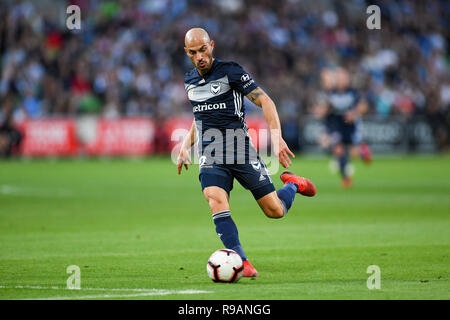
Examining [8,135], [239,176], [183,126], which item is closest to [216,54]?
[183,126]

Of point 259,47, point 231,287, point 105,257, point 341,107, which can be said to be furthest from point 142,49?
point 231,287

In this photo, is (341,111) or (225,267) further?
(341,111)

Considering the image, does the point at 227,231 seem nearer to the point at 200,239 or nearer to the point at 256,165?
the point at 256,165

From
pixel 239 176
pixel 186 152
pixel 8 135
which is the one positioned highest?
pixel 8 135

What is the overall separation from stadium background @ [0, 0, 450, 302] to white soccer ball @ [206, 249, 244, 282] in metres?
0.60

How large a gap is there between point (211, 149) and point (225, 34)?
26208mm

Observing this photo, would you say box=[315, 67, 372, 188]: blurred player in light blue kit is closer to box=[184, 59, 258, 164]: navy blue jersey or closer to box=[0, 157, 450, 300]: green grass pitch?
box=[0, 157, 450, 300]: green grass pitch

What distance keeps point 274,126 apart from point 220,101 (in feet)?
2.25

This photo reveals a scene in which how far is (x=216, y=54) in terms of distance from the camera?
111ft

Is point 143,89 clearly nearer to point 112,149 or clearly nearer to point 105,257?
point 112,149

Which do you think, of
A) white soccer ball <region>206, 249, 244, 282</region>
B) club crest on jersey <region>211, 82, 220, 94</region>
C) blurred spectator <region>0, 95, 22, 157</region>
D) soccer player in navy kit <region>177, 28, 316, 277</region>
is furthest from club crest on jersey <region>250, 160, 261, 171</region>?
blurred spectator <region>0, 95, 22, 157</region>

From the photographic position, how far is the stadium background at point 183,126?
10.4m

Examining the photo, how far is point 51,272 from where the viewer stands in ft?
27.8

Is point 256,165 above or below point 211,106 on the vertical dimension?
below
